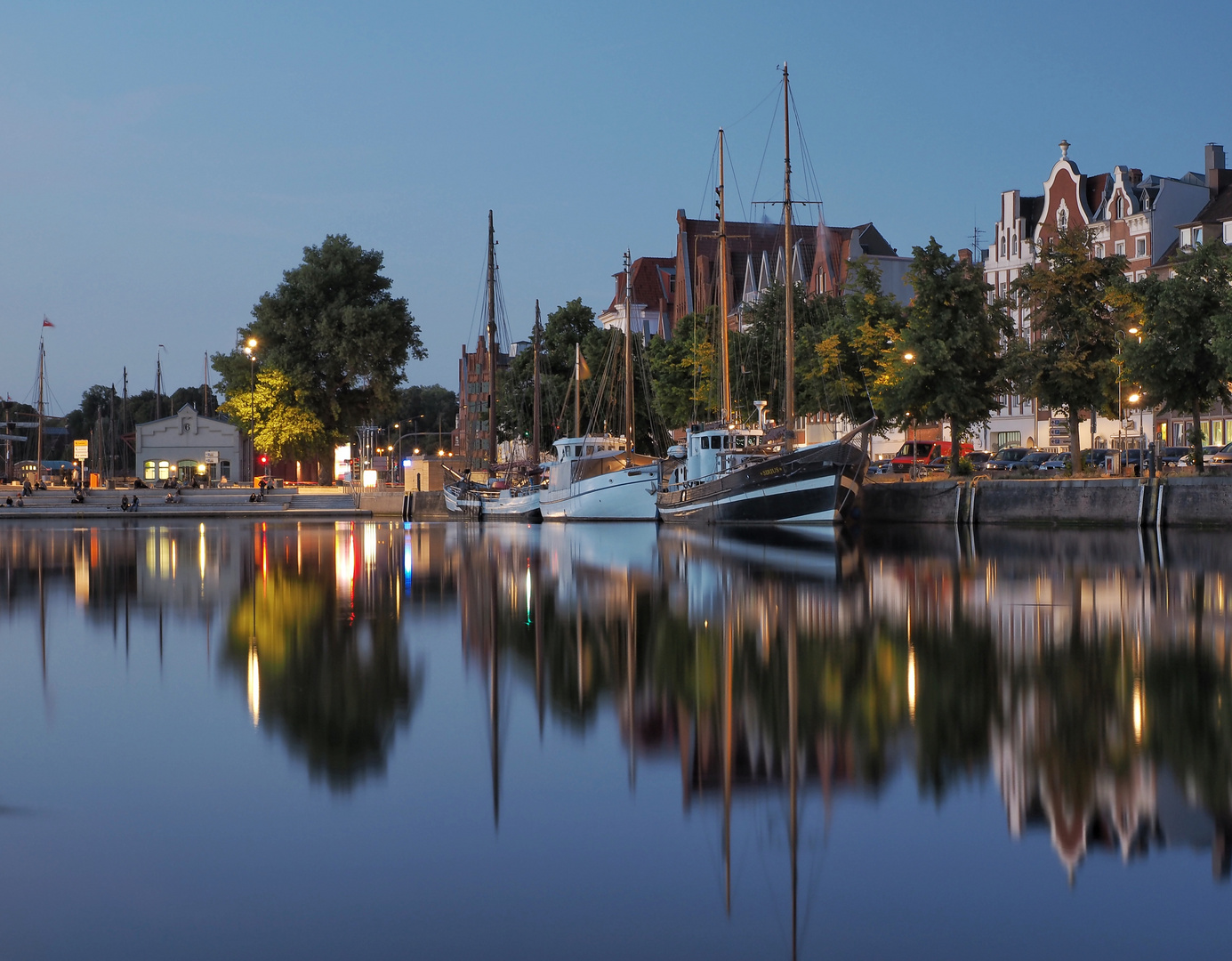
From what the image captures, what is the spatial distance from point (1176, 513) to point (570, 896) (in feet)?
155

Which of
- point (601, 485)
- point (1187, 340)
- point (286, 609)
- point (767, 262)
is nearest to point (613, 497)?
point (601, 485)

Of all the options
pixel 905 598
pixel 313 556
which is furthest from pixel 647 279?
pixel 905 598

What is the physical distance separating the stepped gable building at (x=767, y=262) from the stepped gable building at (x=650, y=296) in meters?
7.38

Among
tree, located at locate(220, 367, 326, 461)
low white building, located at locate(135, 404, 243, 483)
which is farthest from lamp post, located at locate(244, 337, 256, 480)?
low white building, located at locate(135, 404, 243, 483)

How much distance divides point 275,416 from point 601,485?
2738 centimetres

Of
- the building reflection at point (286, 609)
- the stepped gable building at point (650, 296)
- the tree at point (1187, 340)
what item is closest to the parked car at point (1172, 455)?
the tree at point (1187, 340)

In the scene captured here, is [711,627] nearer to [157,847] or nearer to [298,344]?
[157,847]

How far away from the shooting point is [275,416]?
86.0 metres

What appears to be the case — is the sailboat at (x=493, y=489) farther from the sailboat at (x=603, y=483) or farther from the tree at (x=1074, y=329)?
the tree at (x=1074, y=329)

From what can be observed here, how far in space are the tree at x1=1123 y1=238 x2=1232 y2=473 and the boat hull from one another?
433 inches

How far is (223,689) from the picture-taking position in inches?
530

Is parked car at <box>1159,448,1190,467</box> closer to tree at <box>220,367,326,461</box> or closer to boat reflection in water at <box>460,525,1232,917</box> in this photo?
boat reflection in water at <box>460,525,1232,917</box>

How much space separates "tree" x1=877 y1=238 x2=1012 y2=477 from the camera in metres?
61.8

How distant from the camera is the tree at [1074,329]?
5788cm
